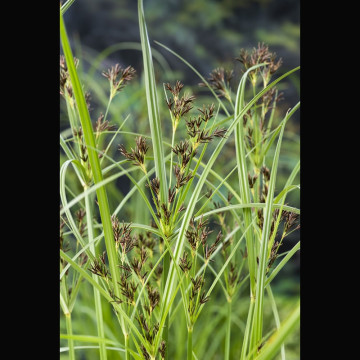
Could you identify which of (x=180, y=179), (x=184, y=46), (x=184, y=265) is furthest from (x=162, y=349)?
(x=184, y=46)

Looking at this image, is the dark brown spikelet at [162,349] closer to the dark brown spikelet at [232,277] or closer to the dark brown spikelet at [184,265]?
the dark brown spikelet at [184,265]

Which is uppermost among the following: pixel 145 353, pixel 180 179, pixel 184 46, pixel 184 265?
pixel 184 46

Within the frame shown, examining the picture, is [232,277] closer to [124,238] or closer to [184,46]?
[124,238]

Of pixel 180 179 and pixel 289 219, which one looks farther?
pixel 289 219

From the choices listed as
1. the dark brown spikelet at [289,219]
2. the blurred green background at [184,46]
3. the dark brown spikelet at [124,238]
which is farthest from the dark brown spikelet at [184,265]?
the blurred green background at [184,46]

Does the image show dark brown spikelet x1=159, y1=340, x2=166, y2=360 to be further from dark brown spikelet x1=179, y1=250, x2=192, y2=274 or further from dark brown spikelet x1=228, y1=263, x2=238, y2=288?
dark brown spikelet x1=228, y1=263, x2=238, y2=288

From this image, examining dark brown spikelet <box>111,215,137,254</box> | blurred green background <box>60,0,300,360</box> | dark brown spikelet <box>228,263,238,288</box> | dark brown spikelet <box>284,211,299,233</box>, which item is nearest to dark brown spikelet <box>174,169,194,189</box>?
dark brown spikelet <box>111,215,137,254</box>
